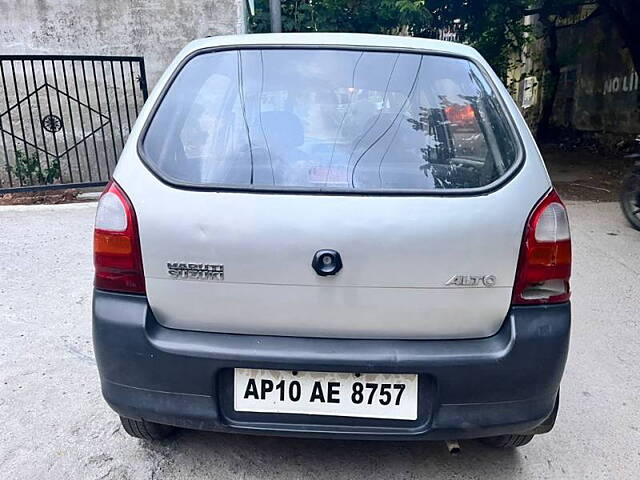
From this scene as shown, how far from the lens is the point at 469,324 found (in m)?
1.74

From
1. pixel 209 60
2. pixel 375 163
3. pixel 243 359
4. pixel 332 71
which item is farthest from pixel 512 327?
pixel 209 60

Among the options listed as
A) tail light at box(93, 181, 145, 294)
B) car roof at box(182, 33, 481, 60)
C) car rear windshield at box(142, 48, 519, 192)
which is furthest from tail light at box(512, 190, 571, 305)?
tail light at box(93, 181, 145, 294)

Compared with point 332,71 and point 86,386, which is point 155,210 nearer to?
point 332,71

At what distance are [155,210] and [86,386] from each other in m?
1.45

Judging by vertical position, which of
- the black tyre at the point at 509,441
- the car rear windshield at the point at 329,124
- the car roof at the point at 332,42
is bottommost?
the black tyre at the point at 509,441

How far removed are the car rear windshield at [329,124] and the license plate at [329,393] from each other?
607 mm

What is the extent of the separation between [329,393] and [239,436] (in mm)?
750

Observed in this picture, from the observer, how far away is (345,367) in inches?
66.5

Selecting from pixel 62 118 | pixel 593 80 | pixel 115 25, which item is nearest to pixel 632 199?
pixel 115 25

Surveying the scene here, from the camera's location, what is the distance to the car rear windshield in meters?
1.80

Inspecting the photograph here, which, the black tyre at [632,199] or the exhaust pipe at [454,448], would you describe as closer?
the exhaust pipe at [454,448]

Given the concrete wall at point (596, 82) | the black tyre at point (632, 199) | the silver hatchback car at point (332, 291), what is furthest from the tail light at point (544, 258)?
the concrete wall at point (596, 82)

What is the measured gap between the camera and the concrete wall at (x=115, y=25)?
22.4 ft

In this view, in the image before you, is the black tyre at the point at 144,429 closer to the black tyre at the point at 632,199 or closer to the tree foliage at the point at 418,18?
the black tyre at the point at 632,199
